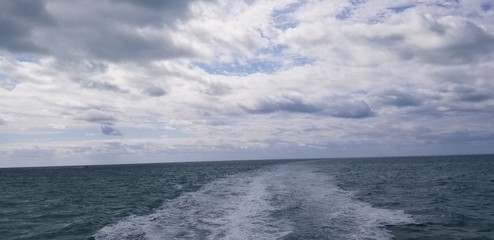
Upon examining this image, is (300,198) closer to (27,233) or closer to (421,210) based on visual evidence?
(421,210)

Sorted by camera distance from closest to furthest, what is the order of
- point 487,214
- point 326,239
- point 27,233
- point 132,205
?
point 326,239, point 27,233, point 487,214, point 132,205

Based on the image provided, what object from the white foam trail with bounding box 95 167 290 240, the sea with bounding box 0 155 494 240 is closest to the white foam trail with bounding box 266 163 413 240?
the sea with bounding box 0 155 494 240

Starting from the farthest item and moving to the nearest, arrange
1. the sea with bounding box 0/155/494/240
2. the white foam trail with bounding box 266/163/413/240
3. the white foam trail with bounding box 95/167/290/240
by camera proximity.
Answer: the sea with bounding box 0/155/494/240, the white foam trail with bounding box 95/167/290/240, the white foam trail with bounding box 266/163/413/240

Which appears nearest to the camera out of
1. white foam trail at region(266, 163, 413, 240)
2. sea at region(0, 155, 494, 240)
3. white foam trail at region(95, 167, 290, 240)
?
white foam trail at region(266, 163, 413, 240)

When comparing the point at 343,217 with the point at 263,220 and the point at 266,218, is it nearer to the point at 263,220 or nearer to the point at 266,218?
the point at 266,218

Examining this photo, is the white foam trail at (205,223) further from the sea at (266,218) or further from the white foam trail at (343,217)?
the white foam trail at (343,217)

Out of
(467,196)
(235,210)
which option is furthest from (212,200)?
(467,196)

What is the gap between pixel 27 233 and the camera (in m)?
20.4

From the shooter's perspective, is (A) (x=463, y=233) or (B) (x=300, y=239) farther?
(A) (x=463, y=233)

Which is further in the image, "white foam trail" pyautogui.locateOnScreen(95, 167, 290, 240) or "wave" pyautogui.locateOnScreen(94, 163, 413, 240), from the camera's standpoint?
"white foam trail" pyautogui.locateOnScreen(95, 167, 290, 240)

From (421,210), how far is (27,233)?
2294 cm

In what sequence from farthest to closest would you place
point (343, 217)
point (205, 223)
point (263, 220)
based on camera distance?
point (343, 217)
point (263, 220)
point (205, 223)

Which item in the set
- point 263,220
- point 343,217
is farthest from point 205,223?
point 343,217

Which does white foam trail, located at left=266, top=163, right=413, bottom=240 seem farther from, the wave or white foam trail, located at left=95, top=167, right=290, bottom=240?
white foam trail, located at left=95, top=167, right=290, bottom=240
